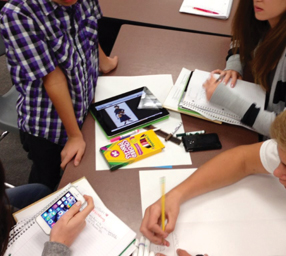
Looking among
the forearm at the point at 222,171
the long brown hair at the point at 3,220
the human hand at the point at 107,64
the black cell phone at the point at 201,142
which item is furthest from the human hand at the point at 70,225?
the human hand at the point at 107,64

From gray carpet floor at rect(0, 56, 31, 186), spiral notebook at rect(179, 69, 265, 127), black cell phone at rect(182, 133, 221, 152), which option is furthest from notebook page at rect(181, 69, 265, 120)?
gray carpet floor at rect(0, 56, 31, 186)

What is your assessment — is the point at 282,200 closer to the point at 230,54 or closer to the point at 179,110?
the point at 179,110

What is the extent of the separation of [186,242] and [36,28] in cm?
75

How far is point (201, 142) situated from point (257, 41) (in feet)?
1.92

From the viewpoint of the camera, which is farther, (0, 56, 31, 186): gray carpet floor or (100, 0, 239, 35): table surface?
(0, 56, 31, 186): gray carpet floor

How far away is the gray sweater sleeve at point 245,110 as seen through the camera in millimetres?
1019

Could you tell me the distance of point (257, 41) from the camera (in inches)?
50.1

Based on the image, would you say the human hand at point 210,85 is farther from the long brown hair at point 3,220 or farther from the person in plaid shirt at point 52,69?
the long brown hair at point 3,220

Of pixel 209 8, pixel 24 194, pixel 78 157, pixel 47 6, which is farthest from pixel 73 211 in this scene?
pixel 209 8

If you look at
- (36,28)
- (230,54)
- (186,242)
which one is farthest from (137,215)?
Answer: (230,54)

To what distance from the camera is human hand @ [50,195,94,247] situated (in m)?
0.75

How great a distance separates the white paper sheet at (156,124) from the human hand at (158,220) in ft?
0.50

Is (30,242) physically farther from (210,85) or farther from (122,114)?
(210,85)

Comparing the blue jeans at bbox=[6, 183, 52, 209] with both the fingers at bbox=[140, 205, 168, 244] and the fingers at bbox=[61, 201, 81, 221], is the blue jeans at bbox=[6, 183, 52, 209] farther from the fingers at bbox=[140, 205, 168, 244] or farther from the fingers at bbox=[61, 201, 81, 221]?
the fingers at bbox=[140, 205, 168, 244]
